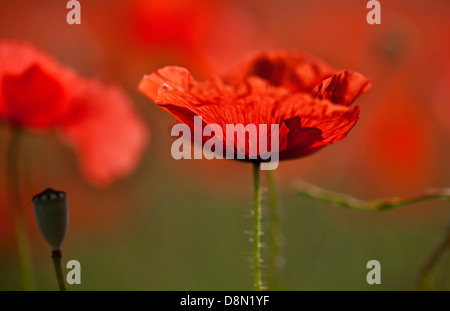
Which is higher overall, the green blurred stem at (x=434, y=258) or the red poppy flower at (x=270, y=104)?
the red poppy flower at (x=270, y=104)

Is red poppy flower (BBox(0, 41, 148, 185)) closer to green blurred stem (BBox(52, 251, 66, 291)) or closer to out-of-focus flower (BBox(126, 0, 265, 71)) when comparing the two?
green blurred stem (BBox(52, 251, 66, 291))

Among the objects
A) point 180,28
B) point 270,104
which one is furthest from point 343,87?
point 180,28

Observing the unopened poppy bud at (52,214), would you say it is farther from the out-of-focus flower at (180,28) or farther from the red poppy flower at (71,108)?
the out-of-focus flower at (180,28)

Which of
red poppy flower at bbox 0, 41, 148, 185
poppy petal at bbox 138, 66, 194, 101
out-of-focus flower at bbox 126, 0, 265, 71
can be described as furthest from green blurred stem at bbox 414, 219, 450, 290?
out-of-focus flower at bbox 126, 0, 265, 71

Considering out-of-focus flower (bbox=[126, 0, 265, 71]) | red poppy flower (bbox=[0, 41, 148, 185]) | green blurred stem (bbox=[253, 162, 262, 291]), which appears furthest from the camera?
out-of-focus flower (bbox=[126, 0, 265, 71])

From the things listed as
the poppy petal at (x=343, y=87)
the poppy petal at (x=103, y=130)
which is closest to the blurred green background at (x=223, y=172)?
the poppy petal at (x=103, y=130)

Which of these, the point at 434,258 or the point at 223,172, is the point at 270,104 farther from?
the point at 223,172
